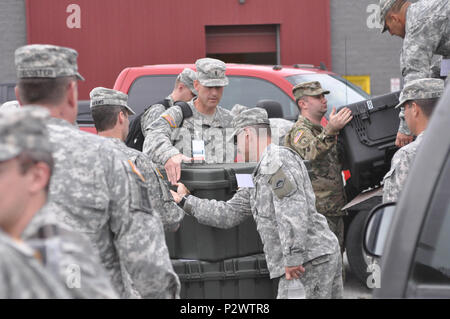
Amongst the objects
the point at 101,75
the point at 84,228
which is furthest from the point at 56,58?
the point at 101,75

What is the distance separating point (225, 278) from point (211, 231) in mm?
306

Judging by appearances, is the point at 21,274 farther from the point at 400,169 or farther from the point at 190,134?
the point at 190,134

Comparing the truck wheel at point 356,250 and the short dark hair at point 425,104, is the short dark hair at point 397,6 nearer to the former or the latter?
the short dark hair at point 425,104

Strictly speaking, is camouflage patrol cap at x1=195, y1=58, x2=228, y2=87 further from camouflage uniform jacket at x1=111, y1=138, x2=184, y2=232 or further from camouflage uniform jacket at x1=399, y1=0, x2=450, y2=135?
camouflage uniform jacket at x1=399, y1=0, x2=450, y2=135

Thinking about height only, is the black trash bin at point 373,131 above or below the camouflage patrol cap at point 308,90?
below

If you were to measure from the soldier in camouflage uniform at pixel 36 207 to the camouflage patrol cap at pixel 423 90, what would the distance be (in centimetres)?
302

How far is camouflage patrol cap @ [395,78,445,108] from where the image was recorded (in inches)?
168

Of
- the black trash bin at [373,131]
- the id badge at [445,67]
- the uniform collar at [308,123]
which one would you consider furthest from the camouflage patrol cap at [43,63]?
the uniform collar at [308,123]

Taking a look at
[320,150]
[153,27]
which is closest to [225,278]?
[320,150]

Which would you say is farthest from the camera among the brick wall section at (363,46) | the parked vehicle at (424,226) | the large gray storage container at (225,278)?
the brick wall section at (363,46)

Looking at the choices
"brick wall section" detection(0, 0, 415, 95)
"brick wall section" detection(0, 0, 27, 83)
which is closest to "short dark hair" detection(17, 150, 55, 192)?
"brick wall section" detection(0, 0, 415, 95)

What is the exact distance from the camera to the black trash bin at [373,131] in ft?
17.6

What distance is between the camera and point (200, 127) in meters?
5.14
